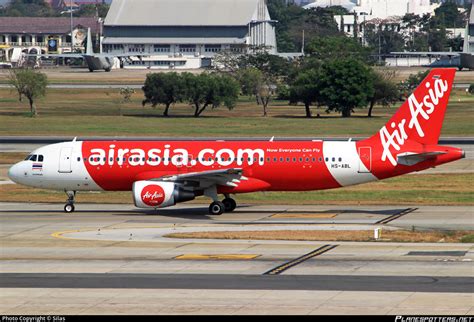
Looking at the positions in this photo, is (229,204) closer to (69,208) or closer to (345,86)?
(69,208)

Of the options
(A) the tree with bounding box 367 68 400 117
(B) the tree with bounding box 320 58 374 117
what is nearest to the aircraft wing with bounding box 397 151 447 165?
(B) the tree with bounding box 320 58 374 117

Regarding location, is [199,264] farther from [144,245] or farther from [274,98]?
[274,98]

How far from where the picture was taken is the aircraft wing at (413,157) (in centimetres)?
5081

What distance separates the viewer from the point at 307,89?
5049 inches

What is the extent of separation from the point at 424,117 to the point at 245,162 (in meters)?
9.32

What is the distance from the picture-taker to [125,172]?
52.6m

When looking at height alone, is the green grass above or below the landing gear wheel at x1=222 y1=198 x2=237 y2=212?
above

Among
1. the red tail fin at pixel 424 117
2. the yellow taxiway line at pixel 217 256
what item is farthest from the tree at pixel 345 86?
the yellow taxiway line at pixel 217 256

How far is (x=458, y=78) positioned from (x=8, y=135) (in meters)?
120

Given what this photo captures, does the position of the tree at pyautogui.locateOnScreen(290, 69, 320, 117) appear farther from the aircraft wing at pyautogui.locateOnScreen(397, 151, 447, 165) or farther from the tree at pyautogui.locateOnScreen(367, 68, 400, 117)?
the aircraft wing at pyautogui.locateOnScreen(397, 151, 447, 165)

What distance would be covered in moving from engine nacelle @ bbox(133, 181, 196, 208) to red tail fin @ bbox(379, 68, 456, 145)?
35.8 feet

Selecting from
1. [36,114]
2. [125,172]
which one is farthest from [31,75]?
[125,172]

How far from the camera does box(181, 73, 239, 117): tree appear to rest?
128m

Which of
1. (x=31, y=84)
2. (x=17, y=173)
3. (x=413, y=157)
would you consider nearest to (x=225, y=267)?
(x=413, y=157)
